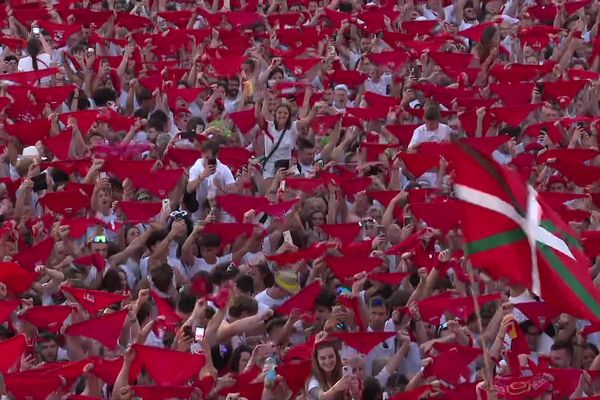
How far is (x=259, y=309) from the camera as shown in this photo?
12.3 m

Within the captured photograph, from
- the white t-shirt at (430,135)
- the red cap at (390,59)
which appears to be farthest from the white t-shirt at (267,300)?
the red cap at (390,59)

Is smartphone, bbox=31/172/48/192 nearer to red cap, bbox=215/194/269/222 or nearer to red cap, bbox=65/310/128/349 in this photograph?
red cap, bbox=215/194/269/222

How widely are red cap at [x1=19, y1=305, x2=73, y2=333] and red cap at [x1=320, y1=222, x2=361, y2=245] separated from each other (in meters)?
2.42

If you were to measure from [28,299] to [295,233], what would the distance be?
220cm

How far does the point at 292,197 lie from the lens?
47.0 ft

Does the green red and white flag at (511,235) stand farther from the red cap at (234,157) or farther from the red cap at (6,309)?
the red cap at (234,157)

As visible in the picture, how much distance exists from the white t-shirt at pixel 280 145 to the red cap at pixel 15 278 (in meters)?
3.16

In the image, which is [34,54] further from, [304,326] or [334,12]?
[304,326]

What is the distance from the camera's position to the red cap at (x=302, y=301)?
1243cm

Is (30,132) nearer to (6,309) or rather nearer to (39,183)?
(39,183)

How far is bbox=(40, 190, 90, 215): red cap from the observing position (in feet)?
47.3

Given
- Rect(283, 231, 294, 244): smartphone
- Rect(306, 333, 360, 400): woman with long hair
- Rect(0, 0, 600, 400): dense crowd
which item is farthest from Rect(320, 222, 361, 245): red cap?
Rect(306, 333, 360, 400): woman with long hair

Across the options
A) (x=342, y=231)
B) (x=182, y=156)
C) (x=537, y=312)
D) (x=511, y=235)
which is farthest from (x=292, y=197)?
(x=511, y=235)

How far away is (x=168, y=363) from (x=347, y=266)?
225 cm
